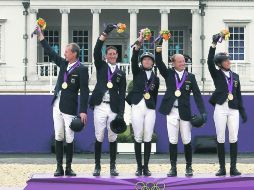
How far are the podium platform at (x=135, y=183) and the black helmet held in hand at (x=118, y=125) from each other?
0.76 meters

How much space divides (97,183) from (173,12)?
87.2 feet

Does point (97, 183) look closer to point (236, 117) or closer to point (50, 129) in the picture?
point (236, 117)

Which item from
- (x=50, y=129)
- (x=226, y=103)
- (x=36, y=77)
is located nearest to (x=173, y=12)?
(x=36, y=77)

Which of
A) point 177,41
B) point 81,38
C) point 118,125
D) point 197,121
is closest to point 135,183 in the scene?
point 118,125

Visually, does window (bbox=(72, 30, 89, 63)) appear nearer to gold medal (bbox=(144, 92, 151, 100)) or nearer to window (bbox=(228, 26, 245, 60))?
window (bbox=(228, 26, 245, 60))

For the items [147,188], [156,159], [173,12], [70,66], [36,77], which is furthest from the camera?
[173,12]

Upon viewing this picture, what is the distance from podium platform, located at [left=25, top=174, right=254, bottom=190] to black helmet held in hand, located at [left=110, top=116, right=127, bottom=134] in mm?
761

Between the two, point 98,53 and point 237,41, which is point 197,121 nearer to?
point 98,53

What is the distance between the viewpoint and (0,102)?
19438mm

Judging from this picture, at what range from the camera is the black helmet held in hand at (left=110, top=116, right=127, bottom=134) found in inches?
394

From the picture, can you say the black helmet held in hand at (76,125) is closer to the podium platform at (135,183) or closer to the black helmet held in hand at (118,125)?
the black helmet held in hand at (118,125)

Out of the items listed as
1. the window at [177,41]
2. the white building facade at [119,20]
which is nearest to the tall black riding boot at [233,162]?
the white building facade at [119,20]

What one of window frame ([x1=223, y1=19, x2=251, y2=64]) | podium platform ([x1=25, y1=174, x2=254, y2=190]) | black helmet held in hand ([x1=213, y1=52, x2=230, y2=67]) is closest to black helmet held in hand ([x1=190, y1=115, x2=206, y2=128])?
podium platform ([x1=25, y1=174, x2=254, y2=190])

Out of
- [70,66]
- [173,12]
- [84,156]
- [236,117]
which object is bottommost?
[84,156]
